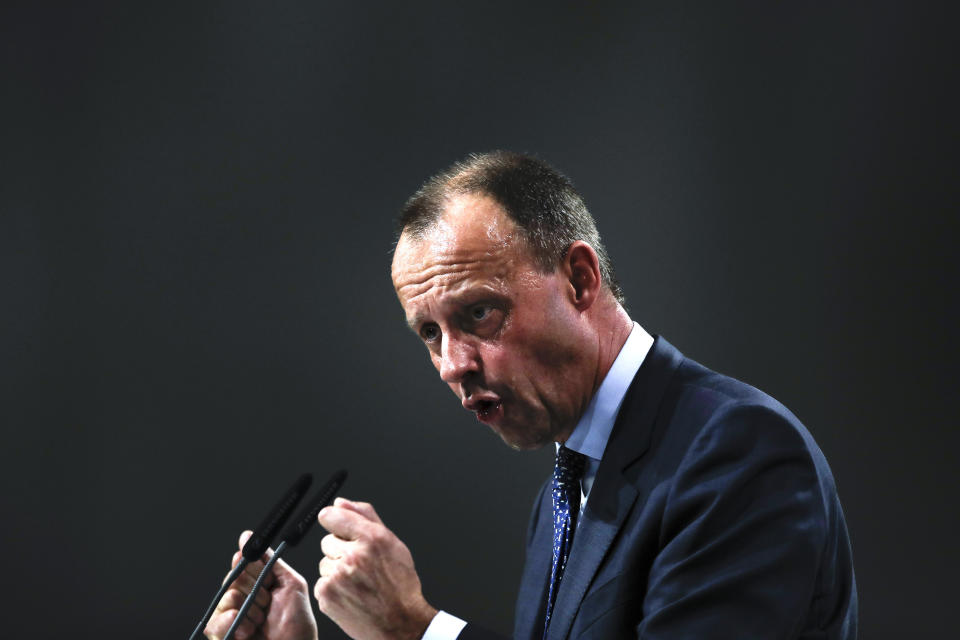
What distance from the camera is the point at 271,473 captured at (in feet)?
8.45

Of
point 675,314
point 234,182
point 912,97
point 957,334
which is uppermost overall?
point 912,97

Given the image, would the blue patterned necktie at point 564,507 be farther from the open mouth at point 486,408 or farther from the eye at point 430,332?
the eye at point 430,332

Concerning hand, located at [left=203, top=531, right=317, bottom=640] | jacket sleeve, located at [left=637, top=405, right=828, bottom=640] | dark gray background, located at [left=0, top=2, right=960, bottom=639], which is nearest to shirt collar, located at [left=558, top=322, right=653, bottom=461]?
jacket sleeve, located at [left=637, top=405, right=828, bottom=640]

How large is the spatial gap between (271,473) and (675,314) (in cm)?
125

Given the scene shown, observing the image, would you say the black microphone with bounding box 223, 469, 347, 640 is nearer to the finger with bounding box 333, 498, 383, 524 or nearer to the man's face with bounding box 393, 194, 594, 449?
the finger with bounding box 333, 498, 383, 524

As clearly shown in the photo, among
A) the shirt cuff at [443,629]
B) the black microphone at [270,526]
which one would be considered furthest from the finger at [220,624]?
the shirt cuff at [443,629]

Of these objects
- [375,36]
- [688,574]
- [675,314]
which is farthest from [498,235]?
[375,36]

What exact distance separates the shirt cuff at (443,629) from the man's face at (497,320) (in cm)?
32

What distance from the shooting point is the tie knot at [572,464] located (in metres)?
1.50

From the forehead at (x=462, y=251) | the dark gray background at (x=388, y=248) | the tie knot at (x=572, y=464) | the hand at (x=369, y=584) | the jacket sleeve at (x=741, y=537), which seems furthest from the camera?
the dark gray background at (x=388, y=248)

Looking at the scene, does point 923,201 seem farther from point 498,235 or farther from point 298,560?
point 298,560

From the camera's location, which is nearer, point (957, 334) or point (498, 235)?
point (498, 235)

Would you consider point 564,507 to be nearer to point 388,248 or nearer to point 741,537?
point 741,537

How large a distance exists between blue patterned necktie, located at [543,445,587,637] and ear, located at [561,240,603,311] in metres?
0.26
